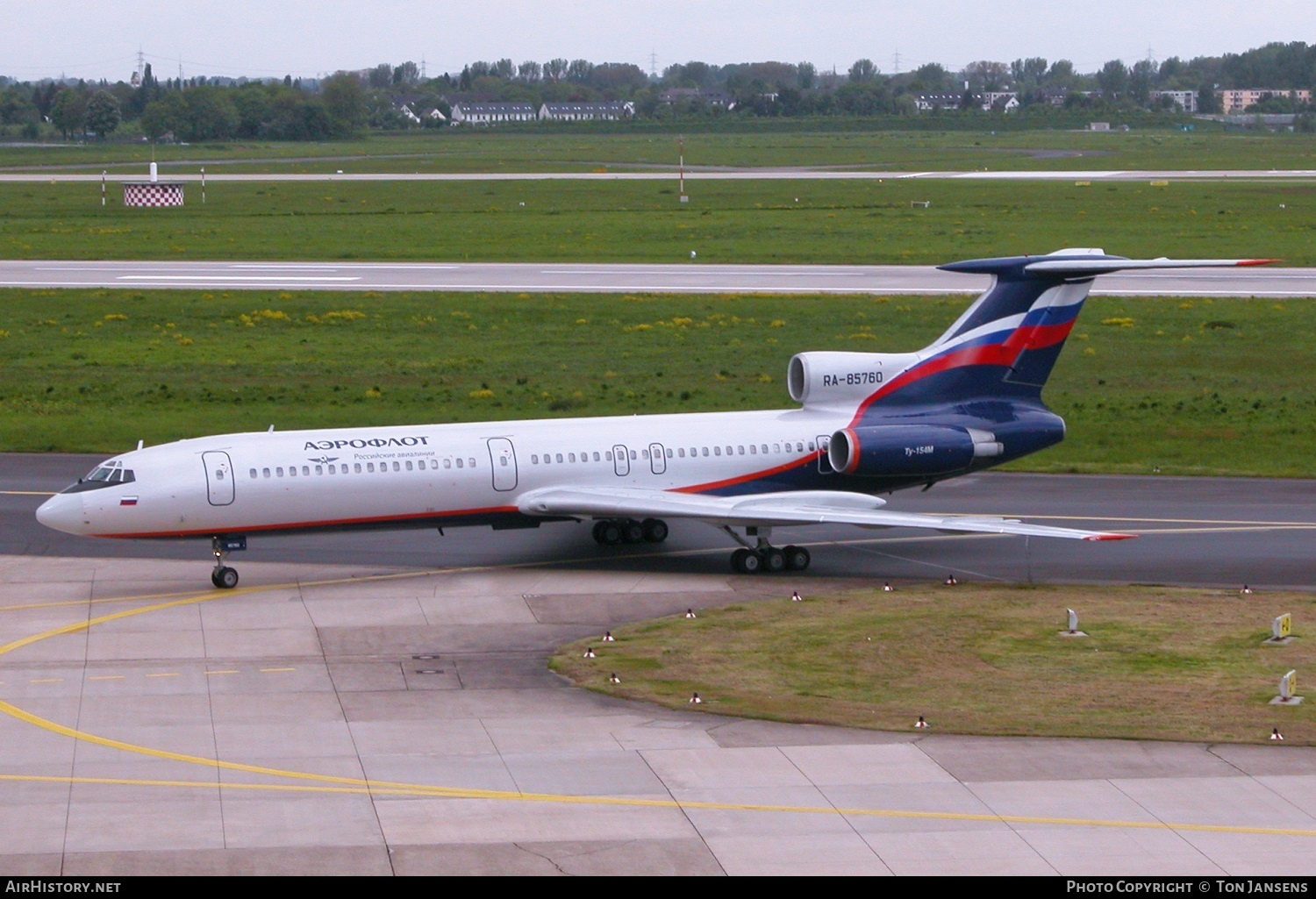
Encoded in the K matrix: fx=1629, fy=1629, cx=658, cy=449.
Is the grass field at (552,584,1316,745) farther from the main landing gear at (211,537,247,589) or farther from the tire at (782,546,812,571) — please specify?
the main landing gear at (211,537,247,589)

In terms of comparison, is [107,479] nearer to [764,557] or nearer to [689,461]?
[689,461]

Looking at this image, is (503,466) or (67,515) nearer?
(67,515)

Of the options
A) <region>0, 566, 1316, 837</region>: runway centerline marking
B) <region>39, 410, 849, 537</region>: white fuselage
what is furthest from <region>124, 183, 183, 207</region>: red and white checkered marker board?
<region>0, 566, 1316, 837</region>: runway centerline marking

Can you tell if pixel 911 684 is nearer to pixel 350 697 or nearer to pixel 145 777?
pixel 350 697

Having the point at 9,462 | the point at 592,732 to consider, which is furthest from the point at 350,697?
the point at 9,462

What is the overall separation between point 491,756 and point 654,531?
607 inches

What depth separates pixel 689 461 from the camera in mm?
36938

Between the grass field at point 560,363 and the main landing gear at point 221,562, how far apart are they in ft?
47.0

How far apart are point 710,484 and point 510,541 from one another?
507 centimetres

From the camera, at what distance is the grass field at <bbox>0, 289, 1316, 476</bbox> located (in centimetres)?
4962

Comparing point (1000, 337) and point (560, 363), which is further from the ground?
point (1000, 337)

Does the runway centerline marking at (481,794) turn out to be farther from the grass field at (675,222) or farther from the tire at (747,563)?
the grass field at (675,222)

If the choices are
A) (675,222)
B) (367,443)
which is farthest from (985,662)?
(675,222)

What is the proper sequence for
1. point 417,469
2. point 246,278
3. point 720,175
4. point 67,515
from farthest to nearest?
1. point 720,175
2. point 246,278
3. point 417,469
4. point 67,515
